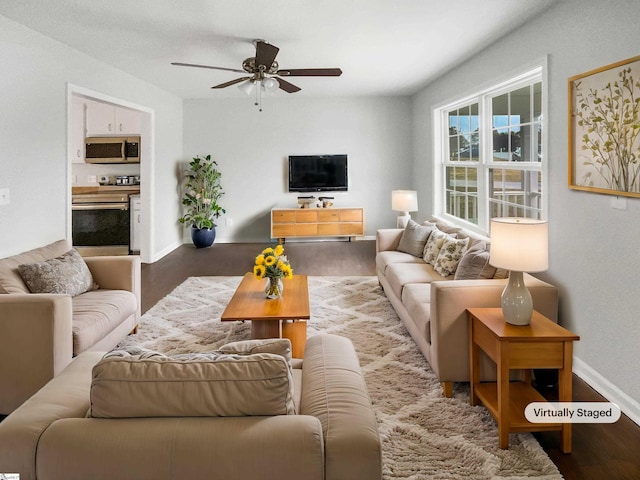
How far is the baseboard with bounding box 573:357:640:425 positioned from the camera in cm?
267

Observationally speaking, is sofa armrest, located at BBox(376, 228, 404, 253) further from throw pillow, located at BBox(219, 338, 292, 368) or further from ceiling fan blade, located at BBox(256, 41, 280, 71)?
throw pillow, located at BBox(219, 338, 292, 368)

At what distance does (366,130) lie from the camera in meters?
8.94

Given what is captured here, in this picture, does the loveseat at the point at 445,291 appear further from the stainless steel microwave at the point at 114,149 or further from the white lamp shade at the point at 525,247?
the stainless steel microwave at the point at 114,149

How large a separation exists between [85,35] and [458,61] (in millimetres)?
3797

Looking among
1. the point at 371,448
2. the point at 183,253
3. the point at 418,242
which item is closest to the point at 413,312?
the point at 418,242

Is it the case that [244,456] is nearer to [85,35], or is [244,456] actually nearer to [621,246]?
[621,246]

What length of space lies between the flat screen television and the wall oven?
9.27ft

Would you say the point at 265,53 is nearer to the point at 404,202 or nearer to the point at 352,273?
the point at 404,202

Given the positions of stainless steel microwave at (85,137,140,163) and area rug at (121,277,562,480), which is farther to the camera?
stainless steel microwave at (85,137,140,163)

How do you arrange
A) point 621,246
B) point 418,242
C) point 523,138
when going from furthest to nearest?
1. point 418,242
2. point 523,138
3. point 621,246

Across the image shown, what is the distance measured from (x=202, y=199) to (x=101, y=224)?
1659mm

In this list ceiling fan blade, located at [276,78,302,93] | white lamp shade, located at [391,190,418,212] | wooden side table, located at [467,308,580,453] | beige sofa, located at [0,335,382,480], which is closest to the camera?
beige sofa, located at [0,335,382,480]

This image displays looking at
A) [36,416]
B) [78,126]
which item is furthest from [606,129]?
[78,126]

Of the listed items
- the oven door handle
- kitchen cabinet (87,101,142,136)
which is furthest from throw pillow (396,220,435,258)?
kitchen cabinet (87,101,142,136)
